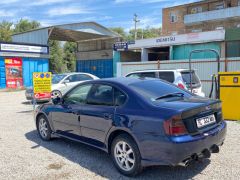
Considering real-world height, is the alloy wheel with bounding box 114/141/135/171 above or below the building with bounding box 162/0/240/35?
below

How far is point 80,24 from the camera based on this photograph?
2736cm

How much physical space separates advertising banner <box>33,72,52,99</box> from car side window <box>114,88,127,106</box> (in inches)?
243

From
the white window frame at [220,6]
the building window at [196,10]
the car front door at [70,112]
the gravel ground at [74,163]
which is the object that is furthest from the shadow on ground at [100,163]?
the building window at [196,10]

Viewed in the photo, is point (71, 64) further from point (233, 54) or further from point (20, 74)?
point (233, 54)

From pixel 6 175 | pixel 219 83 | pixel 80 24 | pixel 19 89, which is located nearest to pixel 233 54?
pixel 219 83

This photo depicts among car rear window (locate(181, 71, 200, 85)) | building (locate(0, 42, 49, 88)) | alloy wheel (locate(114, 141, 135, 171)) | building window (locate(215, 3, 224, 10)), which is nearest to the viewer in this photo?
alloy wheel (locate(114, 141, 135, 171))

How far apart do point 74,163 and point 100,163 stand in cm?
48

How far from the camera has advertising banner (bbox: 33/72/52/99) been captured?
984cm

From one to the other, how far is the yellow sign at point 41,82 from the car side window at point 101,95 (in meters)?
5.54

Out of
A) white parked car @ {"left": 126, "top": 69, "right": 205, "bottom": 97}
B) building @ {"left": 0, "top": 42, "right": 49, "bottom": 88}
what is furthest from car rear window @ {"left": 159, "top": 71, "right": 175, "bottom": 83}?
building @ {"left": 0, "top": 42, "right": 49, "bottom": 88}

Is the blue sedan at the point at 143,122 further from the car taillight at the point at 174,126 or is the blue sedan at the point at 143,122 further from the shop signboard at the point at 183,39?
the shop signboard at the point at 183,39

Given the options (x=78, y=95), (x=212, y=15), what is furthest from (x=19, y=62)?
(x=212, y=15)

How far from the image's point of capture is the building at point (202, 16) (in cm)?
3631

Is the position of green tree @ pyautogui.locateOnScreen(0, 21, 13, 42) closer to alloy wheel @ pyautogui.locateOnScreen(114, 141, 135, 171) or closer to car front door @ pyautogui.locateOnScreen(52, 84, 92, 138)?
car front door @ pyautogui.locateOnScreen(52, 84, 92, 138)
